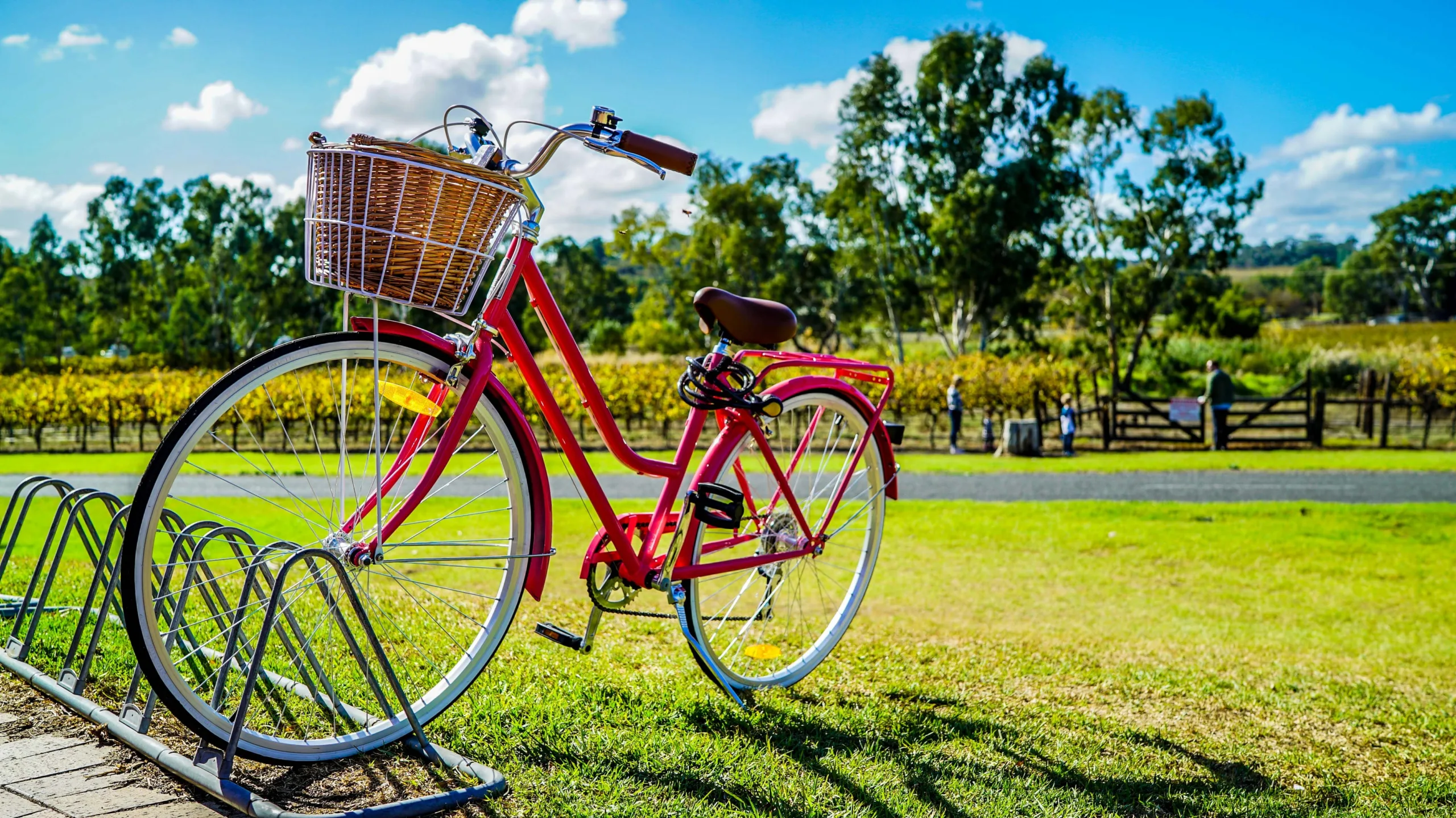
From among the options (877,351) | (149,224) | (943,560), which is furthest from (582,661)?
(149,224)

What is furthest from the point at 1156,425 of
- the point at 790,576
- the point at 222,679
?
the point at 222,679

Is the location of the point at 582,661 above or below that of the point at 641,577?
below

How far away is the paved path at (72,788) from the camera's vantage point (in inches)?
94.1

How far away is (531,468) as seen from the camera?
290cm

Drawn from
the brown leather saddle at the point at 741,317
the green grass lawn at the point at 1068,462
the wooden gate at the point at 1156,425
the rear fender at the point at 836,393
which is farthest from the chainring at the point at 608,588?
the wooden gate at the point at 1156,425

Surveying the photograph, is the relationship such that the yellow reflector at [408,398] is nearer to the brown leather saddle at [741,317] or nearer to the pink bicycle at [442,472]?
the pink bicycle at [442,472]

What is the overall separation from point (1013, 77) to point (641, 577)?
30886 millimetres

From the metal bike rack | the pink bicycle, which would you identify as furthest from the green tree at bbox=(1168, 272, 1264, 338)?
the metal bike rack

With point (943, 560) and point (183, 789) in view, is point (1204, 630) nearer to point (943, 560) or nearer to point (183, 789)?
point (943, 560)

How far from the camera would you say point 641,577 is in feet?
10.5

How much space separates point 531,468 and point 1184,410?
20.0 m

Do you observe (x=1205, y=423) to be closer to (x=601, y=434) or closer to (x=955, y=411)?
(x=955, y=411)

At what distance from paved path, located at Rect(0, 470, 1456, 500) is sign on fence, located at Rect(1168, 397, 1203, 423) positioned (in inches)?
170

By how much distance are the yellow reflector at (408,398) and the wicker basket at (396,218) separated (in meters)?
0.23
